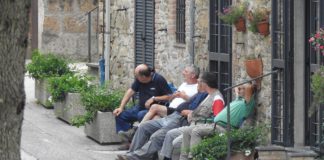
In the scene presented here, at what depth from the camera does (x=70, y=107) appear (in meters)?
18.3

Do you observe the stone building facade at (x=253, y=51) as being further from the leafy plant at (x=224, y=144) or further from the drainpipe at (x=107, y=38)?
the leafy plant at (x=224, y=144)

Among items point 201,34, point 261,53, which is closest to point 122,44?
point 201,34

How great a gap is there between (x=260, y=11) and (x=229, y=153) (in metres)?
1.93

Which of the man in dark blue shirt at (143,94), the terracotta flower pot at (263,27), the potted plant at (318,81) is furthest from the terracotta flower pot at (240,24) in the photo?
the potted plant at (318,81)

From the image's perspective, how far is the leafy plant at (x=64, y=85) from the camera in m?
18.7

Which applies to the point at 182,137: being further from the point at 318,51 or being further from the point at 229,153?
the point at 318,51

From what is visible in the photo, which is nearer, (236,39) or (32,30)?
(236,39)

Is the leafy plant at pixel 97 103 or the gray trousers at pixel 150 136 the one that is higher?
the leafy plant at pixel 97 103

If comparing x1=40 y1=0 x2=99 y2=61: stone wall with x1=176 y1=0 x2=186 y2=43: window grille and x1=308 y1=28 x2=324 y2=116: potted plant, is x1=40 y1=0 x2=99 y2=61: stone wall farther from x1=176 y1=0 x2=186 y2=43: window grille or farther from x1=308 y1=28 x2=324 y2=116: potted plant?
x1=308 y1=28 x2=324 y2=116: potted plant

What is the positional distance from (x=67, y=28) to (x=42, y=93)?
714cm

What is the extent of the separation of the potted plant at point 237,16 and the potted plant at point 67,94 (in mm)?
4636

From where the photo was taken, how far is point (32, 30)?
28.9m

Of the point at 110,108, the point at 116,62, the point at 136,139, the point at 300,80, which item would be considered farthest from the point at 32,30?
the point at 300,80

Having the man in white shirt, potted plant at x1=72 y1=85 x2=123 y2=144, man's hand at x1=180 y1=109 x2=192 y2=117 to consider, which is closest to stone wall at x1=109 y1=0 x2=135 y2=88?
potted plant at x1=72 y1=85 x2=123 y2=144
